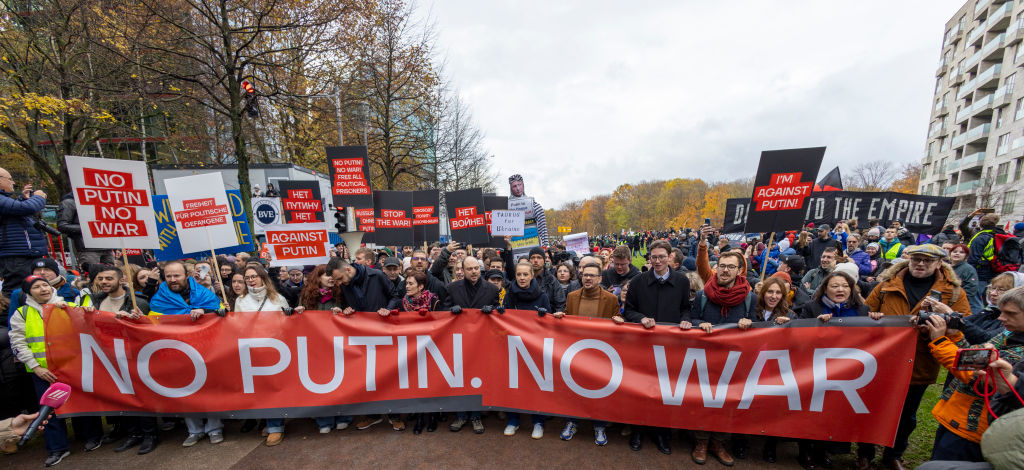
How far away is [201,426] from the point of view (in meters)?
4.10

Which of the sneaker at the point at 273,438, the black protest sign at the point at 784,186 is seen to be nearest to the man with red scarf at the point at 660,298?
the black protest sign at the point at 784,186

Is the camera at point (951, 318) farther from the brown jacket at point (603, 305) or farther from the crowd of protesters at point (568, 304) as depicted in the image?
the brown jacket at point (603, 305)

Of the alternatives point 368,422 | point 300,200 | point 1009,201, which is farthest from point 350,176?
point 1009,201

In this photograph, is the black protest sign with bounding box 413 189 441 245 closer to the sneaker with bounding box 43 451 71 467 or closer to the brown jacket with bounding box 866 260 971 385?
the sneaker with bounding box 43 451 71 467

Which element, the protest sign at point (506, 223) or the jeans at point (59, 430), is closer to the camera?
the jeans at point (59, 430)

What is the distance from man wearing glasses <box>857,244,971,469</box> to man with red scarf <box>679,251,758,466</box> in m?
1.18

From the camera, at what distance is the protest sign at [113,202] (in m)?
3.83

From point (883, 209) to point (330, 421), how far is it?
14.7 meters

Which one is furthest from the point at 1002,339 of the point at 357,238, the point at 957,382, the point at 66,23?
the point at 66,23

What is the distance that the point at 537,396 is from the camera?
3.90m

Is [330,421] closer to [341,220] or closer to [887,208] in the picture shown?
[341,220]

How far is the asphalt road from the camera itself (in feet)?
11.7

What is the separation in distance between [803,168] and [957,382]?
8.02 feet

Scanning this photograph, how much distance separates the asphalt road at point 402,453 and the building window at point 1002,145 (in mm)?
52915
